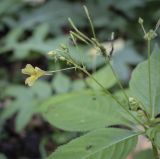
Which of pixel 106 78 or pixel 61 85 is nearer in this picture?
pixel 106 78

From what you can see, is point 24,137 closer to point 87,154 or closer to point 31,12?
point 31,12

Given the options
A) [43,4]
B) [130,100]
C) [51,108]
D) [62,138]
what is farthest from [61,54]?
[43,4]

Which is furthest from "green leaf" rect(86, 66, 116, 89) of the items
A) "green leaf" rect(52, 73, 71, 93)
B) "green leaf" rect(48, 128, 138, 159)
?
"green leaf" rect(48, 128, 138, 159)

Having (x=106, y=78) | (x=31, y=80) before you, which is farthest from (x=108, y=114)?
(x=106, y=78)

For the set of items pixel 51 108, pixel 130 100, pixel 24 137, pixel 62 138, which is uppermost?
pixel 130 100

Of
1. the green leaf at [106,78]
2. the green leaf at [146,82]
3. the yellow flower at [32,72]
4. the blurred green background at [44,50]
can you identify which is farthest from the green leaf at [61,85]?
the yellow flower at [32,72]

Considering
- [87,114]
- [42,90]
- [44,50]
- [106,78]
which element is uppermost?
[87,114]

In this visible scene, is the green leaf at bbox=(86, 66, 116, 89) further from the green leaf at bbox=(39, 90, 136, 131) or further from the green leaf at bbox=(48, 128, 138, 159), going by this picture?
the green leaf at bbox=(48, 128, 138, 159)

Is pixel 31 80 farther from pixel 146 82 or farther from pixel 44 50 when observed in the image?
pixel 44 50
